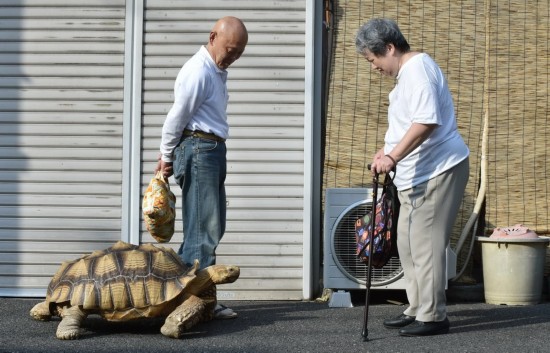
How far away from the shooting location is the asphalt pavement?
5180 millimetres

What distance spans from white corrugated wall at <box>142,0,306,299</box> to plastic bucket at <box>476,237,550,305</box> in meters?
1.46

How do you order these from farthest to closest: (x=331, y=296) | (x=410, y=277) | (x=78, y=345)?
(x=331, y=296), (x=410, y=277), (x=78, y=345)

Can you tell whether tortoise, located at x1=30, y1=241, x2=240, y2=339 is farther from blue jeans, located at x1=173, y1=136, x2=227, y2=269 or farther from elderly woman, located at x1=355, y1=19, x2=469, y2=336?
elderly woman, located at x1=355, y1=19, x2=469, y2=336

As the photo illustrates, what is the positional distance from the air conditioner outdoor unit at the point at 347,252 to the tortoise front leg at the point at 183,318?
1563 mm

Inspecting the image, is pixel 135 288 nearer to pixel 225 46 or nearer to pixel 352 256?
pixel 225 46

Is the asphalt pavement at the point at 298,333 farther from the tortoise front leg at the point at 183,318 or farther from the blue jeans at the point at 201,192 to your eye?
the blue jeans at the point at 201,192

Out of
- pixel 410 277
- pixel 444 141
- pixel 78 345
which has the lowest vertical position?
pixel 78 345

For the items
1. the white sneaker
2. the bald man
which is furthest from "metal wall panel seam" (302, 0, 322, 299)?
the bald man

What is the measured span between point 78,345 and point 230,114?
267 cm

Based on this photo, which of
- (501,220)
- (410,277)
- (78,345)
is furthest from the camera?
(501,220)

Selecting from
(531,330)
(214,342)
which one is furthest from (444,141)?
(214,342)

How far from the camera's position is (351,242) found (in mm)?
6996

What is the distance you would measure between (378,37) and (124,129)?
266cm

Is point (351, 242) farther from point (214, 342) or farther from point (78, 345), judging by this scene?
point (78, 345)
